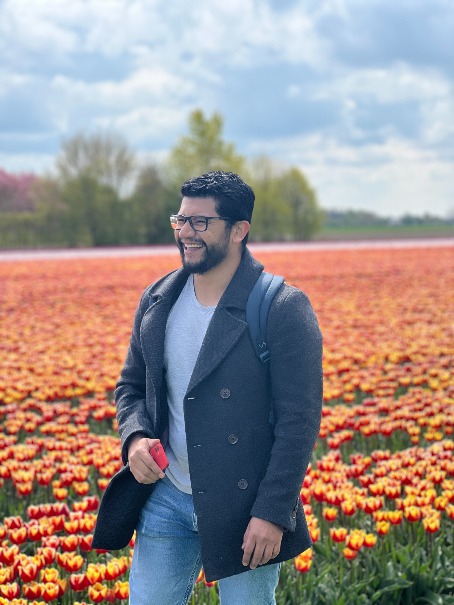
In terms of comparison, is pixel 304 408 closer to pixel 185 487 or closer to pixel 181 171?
pixel 185 487

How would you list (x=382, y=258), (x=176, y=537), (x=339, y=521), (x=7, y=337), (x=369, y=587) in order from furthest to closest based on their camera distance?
(x=382, y=258), (x=7, y=337), (x=339, y=521), (x=369, y=587), (x=176, y=537)

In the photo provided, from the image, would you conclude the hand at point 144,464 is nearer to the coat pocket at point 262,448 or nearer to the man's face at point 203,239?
the coat pocket at point 262,448

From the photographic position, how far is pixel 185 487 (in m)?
2.40

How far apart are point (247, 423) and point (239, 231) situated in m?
0.58

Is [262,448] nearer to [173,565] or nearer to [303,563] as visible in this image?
[173,565]

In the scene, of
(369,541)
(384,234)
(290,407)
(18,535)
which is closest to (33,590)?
(18,535)

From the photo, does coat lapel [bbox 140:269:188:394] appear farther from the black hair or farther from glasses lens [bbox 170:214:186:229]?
the black hair

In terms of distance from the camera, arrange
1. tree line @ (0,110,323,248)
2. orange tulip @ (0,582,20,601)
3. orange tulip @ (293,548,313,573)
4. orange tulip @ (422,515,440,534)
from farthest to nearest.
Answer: tree line @ (0,110,323,248), orange tulip @ (422,515,440,534), orange tulip @ (293,548,313,573), orange tulip @ (0,582,20,601)

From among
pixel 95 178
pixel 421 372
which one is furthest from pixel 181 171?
pixel 421 372

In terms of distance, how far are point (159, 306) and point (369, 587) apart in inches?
68.5

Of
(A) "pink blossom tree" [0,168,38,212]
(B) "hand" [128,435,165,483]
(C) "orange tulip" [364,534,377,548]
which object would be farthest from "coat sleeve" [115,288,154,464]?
(A) "pink blossom tree" [0,168,38,212]

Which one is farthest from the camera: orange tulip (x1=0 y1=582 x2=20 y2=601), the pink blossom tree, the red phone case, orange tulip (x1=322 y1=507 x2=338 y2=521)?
the pink blossom tree

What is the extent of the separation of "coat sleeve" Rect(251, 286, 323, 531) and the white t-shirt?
0.26m

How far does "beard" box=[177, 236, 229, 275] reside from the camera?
238 centimetres
